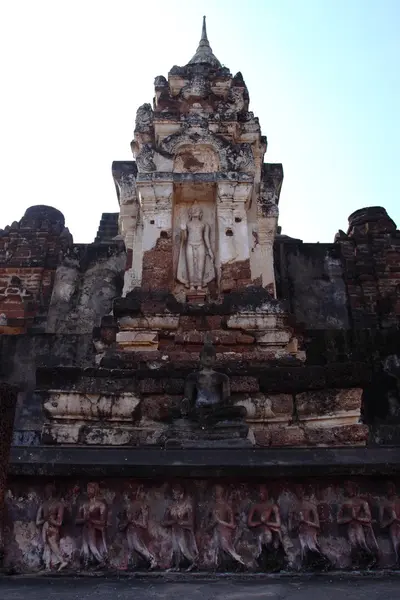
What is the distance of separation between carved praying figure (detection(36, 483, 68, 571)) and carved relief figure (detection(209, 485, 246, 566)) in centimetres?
108

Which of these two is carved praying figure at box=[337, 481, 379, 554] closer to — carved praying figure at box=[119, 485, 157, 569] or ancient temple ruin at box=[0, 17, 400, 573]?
ancient temple ruin at box=[0, 17, 400, 573]

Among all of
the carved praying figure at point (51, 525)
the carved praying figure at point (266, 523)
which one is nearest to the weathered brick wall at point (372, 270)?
the carved praying figure at point (266, 523)

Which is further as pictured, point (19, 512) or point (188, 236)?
point (188, 236)

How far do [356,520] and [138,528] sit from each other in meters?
1.57

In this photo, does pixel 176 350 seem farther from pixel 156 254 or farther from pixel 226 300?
pixel 156 254

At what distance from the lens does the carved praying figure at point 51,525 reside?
4.29 m

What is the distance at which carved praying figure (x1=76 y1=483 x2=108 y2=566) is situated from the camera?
429 cm

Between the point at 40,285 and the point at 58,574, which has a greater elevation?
the point at 40,285

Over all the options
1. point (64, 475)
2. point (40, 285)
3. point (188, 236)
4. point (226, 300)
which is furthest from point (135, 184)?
point (64, 475)

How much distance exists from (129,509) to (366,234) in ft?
36.0

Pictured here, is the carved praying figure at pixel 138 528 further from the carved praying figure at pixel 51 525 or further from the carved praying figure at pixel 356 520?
the carved praying figure at pixel 356 520

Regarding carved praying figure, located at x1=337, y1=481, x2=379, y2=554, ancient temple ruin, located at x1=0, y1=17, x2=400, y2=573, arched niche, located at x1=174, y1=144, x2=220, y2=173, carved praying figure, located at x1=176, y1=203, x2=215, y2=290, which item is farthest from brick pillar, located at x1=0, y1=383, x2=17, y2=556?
arched niche, located at x1=174, y1=144, x2=220, y2=173

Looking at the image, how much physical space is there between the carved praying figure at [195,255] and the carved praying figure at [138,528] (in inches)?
189

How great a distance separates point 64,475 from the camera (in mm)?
4473
